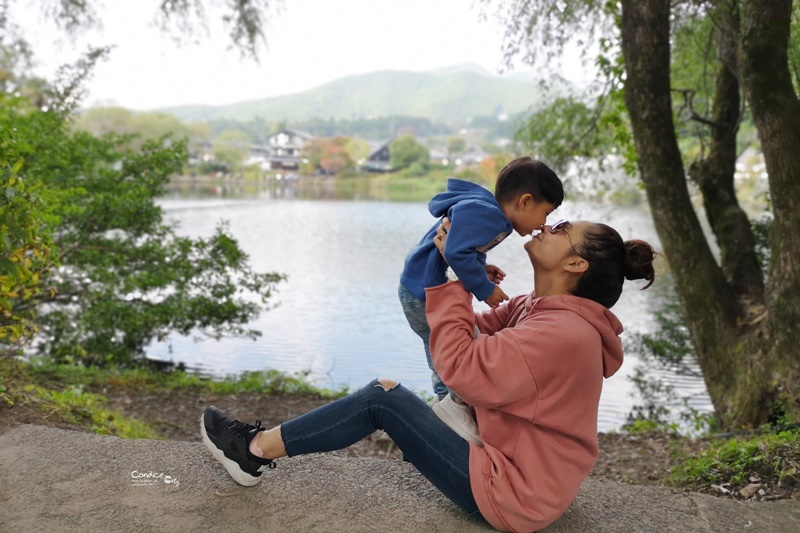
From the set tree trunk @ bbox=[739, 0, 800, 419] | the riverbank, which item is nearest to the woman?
the riverbank

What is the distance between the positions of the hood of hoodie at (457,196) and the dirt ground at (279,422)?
1.74 metres

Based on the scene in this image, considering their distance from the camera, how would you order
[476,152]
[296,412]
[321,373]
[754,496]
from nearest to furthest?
1. [754,496]
2. [296,412]
3. [321,373]
4. [476,152]

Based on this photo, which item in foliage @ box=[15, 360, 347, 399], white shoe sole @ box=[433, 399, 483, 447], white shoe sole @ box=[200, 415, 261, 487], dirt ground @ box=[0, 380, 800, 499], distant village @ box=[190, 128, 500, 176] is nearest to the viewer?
white shoe sole @ box=[433, 399, 483, 447]

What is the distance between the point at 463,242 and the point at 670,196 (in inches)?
151

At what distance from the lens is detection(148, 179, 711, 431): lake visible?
879cm

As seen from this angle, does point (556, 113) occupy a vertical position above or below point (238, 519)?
above

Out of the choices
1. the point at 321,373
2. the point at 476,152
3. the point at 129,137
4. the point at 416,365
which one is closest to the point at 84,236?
the point at 129,137

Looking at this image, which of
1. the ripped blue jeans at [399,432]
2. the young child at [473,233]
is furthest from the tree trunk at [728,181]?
the ripped blue jeans at [399,432]

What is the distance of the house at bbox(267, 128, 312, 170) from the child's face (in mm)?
54495

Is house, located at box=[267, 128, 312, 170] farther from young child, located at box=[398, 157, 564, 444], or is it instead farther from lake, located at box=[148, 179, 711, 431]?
young child, located at box=[398, 157, 564, 444]

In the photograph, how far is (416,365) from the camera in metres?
8.80

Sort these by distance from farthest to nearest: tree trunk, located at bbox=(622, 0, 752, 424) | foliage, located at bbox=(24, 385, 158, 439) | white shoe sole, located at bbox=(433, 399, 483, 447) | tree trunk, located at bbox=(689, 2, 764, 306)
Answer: tree trunk, located at bbox=(689, 2, 764, 306), tree trunk, located at bbox=(622, 0, 752, 424), foliage, located at bbox=(24, 385, 158, 439), white shoe sole, located at bbox=(433, 399, 483, 447)

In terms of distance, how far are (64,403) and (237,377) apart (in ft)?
14.6

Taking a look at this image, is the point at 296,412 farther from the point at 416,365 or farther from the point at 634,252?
the point at 634,252
